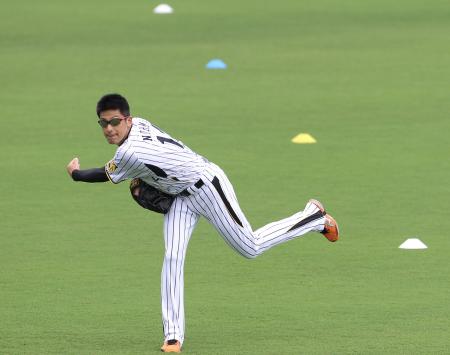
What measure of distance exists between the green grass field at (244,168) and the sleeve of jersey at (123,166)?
4.01 ft

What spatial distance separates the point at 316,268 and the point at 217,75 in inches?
467

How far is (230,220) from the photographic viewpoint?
10.0 meters

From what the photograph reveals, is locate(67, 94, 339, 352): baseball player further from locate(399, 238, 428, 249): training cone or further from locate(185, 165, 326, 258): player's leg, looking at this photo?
locate(399, 238, 428, 249): training cone

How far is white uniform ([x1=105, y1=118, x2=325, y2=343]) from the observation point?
378 inches

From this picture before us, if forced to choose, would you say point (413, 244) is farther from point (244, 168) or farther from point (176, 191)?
point (244, 168)

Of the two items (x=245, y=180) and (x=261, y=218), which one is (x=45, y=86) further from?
(x=261, y=218)

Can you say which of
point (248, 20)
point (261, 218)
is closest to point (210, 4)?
point (248, 20)

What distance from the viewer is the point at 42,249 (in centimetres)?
1337

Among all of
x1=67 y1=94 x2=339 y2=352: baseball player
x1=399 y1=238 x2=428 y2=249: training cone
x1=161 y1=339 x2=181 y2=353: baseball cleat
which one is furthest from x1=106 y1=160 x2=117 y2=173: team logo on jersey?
x1=399 y1=238 x2=428 y2=249: training cone

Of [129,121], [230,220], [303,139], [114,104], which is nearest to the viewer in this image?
[114,104]

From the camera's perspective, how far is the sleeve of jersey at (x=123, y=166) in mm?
9508

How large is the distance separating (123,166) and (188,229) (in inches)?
26.0

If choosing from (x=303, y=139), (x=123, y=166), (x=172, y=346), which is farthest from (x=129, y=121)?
(x=303, y=139)

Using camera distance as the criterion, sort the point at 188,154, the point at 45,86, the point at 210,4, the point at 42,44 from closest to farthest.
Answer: the point at 188,154
the point at 45,86
the point at 42,44
the point at 210,4
